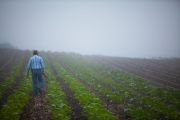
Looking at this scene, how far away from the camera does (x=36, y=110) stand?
11.8 m

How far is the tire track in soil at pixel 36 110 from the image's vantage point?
1056cm

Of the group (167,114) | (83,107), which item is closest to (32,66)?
(83,107)

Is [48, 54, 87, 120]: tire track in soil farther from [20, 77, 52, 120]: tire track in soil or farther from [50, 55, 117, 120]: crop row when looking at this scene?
[20, 77, 52, 120]: tire track in soil

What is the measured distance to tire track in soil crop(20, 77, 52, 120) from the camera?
10556mm

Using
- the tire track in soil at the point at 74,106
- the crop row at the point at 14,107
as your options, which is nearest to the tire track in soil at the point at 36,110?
the crop row at the point at 14,107

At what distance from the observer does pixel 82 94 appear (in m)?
15.2

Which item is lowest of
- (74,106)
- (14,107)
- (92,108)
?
(74,106)

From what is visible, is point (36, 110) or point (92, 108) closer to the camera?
point (36, 110)

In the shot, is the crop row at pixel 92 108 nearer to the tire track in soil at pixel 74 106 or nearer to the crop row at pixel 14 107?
the tire track in soil at pixel 74 106

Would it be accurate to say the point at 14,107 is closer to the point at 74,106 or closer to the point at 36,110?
the point at 36,110

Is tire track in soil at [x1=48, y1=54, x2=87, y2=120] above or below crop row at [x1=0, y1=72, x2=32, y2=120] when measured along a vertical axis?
below

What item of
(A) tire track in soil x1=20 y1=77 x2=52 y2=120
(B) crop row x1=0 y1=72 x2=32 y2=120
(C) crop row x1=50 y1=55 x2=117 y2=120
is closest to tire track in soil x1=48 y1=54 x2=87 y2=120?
(C) crop row x1=50 y1=55 x2=117 y2=120

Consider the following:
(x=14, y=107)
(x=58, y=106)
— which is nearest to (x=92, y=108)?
(x=58, y=106)

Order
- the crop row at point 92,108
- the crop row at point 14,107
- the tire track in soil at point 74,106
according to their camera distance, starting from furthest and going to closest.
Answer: the tire track in soil at point 74,106, the crop row at point 92,108, the crop row at point 14,107
